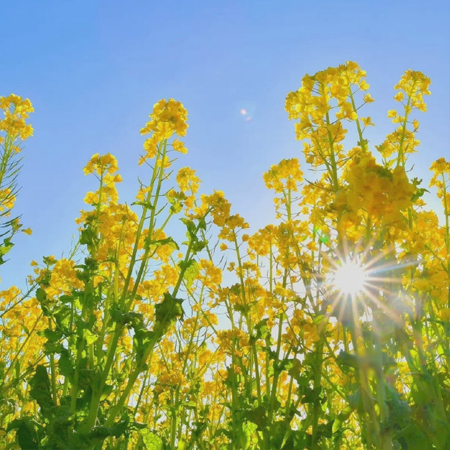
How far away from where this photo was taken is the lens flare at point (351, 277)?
2.07 metres

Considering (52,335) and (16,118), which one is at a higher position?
(16,118)

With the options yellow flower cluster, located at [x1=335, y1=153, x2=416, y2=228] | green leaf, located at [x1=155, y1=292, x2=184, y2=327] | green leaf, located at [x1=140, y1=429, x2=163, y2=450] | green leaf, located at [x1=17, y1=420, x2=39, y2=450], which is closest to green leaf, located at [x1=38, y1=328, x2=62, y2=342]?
green leaf, located at [x1=17, y1=420, x2=39, y2=450]

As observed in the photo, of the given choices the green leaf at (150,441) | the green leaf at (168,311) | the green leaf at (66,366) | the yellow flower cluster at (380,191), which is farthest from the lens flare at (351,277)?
the green leaf at (66,366)

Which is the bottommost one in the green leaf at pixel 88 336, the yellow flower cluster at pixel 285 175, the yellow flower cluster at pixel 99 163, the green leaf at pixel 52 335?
the green leaf at pixel 52 335

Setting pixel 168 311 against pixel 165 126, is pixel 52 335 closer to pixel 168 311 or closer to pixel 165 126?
pixel 168 311

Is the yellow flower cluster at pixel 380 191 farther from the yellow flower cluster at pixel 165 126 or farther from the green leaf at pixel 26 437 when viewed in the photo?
the green leaf at pixel 26 437

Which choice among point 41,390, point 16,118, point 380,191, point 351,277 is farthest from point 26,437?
point 16,118

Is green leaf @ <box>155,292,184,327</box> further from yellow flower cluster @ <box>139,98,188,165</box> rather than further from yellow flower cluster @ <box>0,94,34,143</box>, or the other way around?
yellow flower cluster @ <box>0,94,34,143</box>

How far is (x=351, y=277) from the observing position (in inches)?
82.9

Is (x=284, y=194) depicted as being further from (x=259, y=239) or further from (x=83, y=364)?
(x=83, y=364)

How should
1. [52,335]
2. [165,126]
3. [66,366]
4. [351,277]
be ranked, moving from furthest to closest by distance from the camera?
[165,126]
[52,335]
[66,366]
[351,277]

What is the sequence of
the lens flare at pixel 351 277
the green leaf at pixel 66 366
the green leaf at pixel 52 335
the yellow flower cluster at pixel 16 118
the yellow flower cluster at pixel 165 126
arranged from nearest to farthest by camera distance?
the lens flare at pixel 351 277, the green leaf at pixel 66 366, the green leaf at pixel 52 335, the yellow flower cluster at pixel 165 126, the yellow flower cluster at pixel 16 118

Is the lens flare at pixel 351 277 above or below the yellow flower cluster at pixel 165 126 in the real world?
below

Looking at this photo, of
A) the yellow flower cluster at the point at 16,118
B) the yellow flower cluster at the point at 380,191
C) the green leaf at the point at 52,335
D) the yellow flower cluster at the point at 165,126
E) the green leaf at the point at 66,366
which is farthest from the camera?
the yellow flower cluster at the point at 16,118
